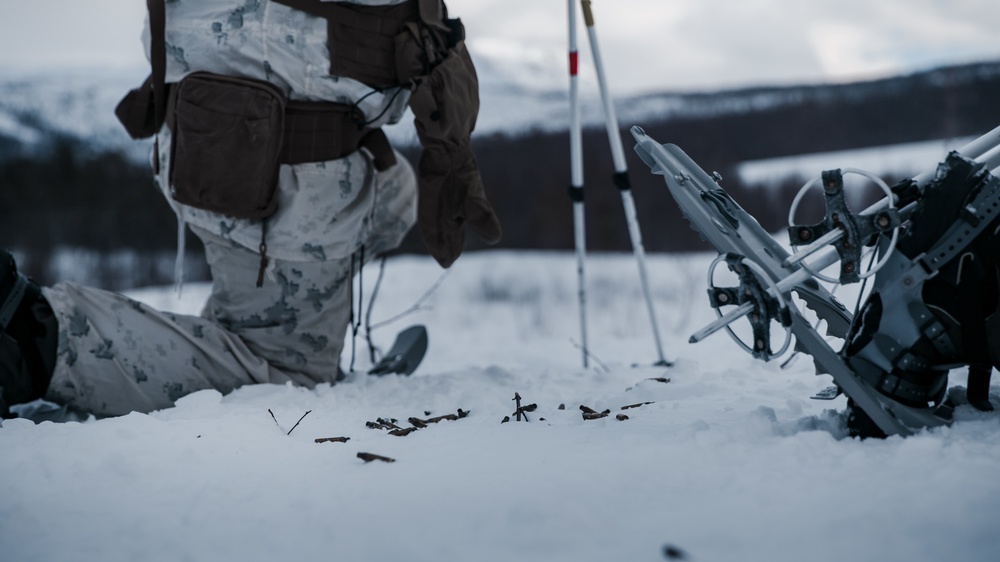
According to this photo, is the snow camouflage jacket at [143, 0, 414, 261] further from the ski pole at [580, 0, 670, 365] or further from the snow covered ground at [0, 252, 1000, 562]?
the ski pole at [580, 0, 670, 365]

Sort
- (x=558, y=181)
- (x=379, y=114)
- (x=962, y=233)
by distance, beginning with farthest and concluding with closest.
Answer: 1. (x=558, y=181)
2. (x=379, y=114)
3. (x=962, y=233)

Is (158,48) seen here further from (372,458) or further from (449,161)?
(372,458)

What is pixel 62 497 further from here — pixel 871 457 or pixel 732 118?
pixel 732 118

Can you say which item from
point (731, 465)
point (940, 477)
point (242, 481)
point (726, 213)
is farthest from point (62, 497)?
point (940, 477)

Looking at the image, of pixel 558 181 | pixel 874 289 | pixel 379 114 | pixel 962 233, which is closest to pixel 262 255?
pixel 379 114

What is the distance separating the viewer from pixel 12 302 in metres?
2.18

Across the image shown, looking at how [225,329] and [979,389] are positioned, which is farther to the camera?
[225,329]

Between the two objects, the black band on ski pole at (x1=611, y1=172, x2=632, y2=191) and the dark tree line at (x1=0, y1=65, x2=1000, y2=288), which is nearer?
the black band on ski pole at (x1=611, y1=172, x2=632, y2=191)

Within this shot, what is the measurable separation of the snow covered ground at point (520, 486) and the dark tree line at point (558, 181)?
415 inches

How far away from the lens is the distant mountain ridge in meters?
19.2

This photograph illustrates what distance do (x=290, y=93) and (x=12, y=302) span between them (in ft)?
3.55

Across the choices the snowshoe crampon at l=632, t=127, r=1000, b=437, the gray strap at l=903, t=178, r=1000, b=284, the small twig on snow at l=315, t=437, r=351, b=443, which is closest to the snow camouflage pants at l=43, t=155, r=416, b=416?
the small twig on snow at l=315, t=437, r=351, b=443

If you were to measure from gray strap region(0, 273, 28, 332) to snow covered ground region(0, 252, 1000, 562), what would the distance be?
19.1 inches

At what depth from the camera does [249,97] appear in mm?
2342
